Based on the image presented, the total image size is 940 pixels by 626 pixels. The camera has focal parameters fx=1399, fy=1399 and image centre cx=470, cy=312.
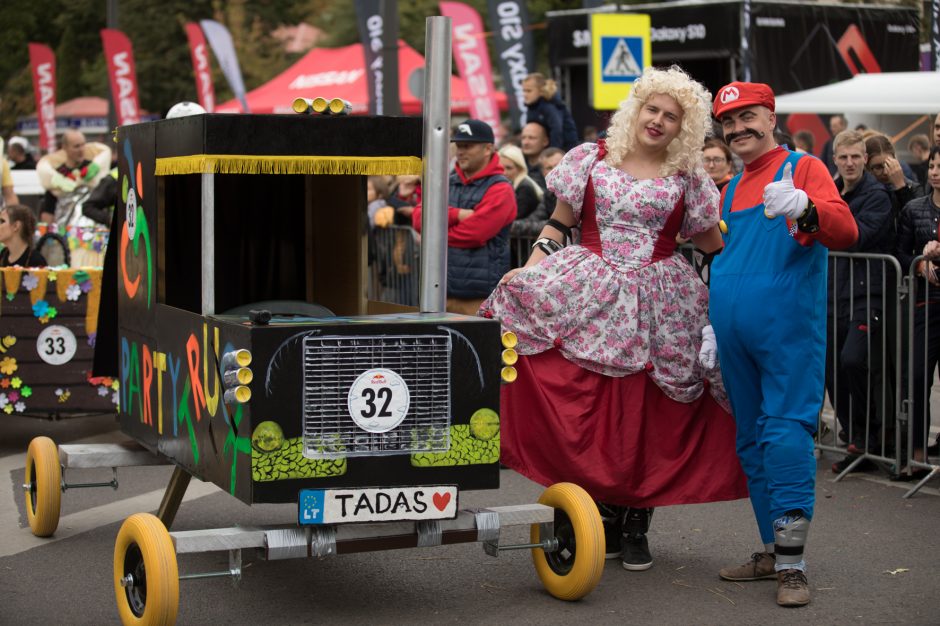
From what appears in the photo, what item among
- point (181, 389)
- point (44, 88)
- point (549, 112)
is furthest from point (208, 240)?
point (44, 88)

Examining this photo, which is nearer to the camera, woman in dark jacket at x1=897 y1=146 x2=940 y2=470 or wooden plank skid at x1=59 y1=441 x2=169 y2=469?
wooden plank skid at x1=59 y1=441 x2=169 y2=469

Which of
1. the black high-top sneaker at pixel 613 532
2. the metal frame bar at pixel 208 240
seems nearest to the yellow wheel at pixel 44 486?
the metal frame bar at pixel 208 240

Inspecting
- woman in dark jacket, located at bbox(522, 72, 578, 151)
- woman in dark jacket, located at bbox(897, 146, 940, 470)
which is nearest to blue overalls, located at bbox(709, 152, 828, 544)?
woman in dark jacket, located at bbox(897, 146, 940, 470)

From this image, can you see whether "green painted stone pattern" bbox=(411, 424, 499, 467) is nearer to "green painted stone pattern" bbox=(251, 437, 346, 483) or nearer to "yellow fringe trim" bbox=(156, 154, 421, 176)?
"green painted stone pattern" bbox=(251, 437, 346, 483)

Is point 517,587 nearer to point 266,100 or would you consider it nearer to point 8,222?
point 8,222

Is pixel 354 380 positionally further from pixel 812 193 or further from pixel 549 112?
pixel 549 112

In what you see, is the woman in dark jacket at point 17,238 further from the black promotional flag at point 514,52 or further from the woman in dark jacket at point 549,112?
the black promotional flag at point 514,52

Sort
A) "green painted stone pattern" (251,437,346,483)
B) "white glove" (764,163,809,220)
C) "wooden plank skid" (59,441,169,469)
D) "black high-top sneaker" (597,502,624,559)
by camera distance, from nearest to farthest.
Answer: "green painted stone pattern" (251,437,346,483), "white glove" (764,163,809,220), "black high-top sneaker" (597,502,624,559), "wooden plank skid" (59,441,169,469)

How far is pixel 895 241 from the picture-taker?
26.3ft

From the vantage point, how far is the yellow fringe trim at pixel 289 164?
4.96 metres

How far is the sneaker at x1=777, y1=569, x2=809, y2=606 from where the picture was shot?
534cm

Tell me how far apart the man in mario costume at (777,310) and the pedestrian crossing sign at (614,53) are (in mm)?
7711

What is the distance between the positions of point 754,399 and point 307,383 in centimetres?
187

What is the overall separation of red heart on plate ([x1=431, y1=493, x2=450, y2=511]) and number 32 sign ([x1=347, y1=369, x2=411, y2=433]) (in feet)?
1.00
